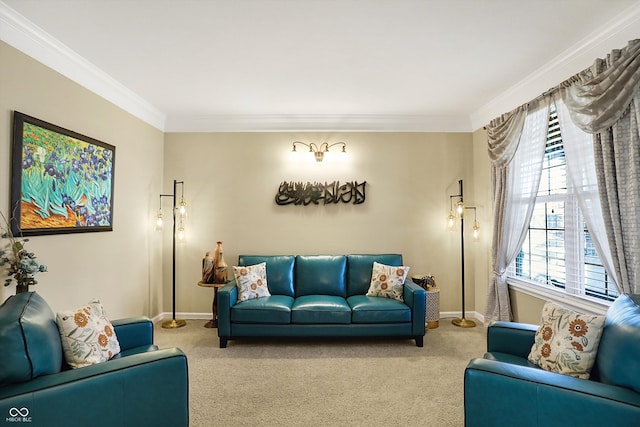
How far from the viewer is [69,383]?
5.45ft

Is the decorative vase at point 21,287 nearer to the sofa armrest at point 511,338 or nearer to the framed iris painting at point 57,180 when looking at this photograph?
the framed iris painting at point 57,180

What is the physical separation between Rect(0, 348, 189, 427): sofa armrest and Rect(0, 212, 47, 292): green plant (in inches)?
37.3

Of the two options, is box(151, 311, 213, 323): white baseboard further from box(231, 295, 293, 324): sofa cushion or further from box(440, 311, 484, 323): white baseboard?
box(440, 311, 484, 323): white baseboard

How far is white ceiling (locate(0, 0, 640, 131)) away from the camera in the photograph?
227 cm

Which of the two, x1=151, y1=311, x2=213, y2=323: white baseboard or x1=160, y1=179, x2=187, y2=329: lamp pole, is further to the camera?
x1=151, y1=311, x2=213, y2=323: white baseboard

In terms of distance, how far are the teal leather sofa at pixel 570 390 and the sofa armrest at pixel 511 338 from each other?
397mm

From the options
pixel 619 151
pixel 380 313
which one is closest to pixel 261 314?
pixel 380 313

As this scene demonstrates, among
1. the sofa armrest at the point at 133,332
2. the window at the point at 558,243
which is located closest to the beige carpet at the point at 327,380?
the sofa armrest at the point at 133,332

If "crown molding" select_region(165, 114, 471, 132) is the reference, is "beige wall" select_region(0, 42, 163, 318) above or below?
below

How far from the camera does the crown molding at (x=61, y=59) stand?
7.68 feet

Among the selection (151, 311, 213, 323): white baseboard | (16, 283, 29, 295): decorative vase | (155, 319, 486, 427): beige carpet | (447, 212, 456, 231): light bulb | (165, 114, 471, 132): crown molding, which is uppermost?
(165, 114, 471, 132): crown molding

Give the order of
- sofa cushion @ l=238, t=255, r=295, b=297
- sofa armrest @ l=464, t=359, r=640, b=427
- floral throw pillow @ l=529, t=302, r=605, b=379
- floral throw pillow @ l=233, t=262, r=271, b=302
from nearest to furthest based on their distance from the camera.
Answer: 1. sofa armrest @ l=464, t=359, r=640, b=427
2. floral throw pillow @ l=529, t=302, r=605, b=379
3. floral throw pillow @ l=233, t=262, r=271, b=302
4. sofa cushion @ l=238, t=255, r=295, b=297

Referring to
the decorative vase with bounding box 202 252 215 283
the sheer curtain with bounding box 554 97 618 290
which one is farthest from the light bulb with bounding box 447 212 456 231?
the decorative vase with bounding box 202 252 215 283

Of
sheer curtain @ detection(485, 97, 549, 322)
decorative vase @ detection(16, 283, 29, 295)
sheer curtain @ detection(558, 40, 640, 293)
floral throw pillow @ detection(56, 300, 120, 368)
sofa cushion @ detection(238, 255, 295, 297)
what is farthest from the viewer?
sofa cushion @ detection(238, 255, 295, 297)
